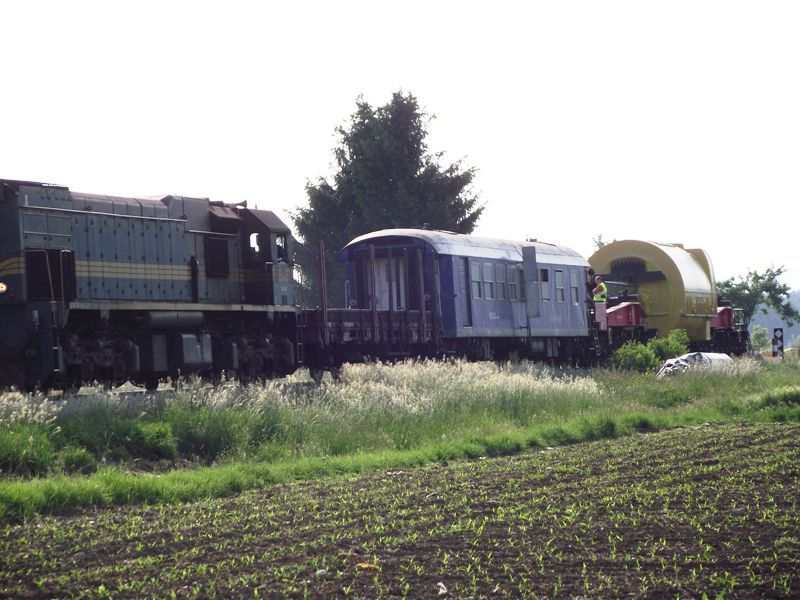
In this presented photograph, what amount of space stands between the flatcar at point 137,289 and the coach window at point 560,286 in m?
10.2

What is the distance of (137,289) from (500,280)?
10.9 metres

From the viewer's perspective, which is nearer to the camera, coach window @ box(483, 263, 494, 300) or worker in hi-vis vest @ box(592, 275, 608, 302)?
coach window @ box(483, 263, 494, 300)

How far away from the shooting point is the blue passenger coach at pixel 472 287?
24.6m

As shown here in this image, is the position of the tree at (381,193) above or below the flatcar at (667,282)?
above

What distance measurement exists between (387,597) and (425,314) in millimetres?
18504

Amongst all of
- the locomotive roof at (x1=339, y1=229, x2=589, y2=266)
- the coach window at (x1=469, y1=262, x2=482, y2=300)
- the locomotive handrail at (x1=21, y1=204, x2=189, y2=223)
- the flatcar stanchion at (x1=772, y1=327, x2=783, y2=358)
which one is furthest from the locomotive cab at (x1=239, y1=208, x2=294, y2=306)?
the flatcar stanchion at (x1=772, y1=327, x2=783, y2=358)

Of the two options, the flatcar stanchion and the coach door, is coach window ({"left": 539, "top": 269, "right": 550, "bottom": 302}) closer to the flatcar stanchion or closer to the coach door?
the coach door

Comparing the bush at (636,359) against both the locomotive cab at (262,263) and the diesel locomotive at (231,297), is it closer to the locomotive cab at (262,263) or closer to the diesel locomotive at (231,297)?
the diesel locomotive at (231,297)

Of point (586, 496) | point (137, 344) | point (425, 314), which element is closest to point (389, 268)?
point (425, 314)

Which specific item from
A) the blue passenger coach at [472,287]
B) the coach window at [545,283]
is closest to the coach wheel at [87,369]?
the blue passenger coach at [472,287]

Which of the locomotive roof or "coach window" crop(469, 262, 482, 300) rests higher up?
the locomotive roof

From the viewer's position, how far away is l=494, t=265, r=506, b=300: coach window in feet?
87.2

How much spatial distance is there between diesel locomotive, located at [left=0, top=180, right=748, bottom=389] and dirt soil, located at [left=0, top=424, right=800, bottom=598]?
8176 millimetres

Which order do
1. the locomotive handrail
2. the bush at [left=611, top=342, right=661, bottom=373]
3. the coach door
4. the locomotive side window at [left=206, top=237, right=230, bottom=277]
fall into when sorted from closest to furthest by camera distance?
the locomotive handrail < the locomotive side window at [left=206, top=237, right=230, bottom=277] < the coach door < the bush at [left=611, top=342, right=661, bottom=373]
